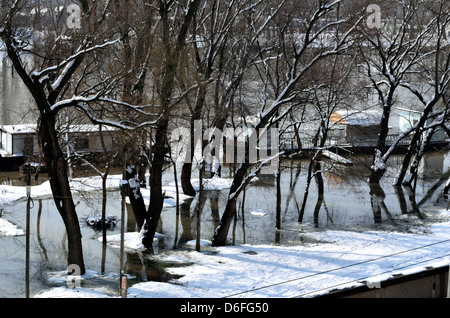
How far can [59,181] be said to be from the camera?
621 inches

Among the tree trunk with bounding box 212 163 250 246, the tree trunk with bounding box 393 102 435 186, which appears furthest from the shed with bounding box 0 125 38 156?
the tree trunk with bounding box 393 102 435 186

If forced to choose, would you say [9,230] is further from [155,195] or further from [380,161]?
[380,161]

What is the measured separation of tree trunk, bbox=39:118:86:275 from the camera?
15.6m

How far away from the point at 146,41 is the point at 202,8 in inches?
362

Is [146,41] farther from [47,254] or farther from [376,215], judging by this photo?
[376,215]

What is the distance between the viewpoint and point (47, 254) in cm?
1902

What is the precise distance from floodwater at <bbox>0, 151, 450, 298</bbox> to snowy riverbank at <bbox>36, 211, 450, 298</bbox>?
0.81 metres

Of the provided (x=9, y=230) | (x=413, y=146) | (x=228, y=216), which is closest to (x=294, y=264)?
(x=228, y=216)

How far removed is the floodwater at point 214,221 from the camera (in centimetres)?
1731

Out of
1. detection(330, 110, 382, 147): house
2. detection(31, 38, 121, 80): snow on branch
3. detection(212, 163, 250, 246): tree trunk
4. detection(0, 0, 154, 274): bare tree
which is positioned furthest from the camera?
detection(330, 110, 382, 147): house

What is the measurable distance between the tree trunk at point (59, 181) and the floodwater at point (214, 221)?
1.04m

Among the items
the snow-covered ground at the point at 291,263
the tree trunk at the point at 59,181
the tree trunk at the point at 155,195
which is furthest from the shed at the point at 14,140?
the tree trunk at the point at 59,181

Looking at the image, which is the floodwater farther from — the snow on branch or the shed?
the snow on branch

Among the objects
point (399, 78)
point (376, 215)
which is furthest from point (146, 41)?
point (399, 78)
